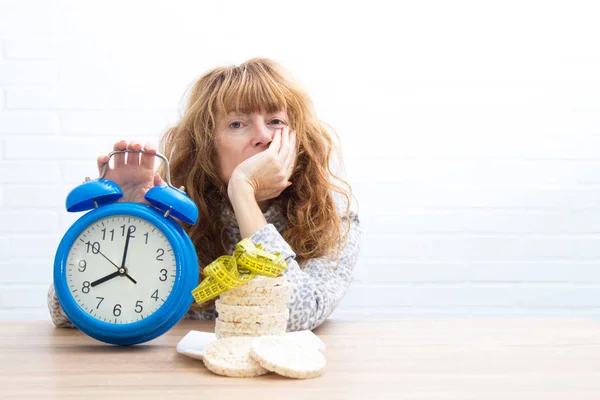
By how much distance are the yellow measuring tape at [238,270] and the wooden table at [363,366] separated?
0.12m

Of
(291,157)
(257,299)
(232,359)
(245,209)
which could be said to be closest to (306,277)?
(245,209)

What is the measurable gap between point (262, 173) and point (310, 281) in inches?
11.4

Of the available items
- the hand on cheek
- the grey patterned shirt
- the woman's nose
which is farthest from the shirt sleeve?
the woman's nose

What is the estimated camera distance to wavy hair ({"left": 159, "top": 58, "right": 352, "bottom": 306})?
1806 millimetres

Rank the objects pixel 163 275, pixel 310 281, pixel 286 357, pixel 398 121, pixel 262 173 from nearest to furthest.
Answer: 1. pixel 286 357
2. pixel 163 275
3. pixel 310 281
4. pixel 262 173
5. pixel 398 121

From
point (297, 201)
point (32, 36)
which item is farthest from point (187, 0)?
point (297, 201)

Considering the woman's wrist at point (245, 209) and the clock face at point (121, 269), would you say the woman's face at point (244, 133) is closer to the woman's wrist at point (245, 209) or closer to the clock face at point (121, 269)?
the woman's wrist at point (245, 209)

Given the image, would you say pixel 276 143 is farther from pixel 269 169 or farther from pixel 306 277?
pixel 306 277

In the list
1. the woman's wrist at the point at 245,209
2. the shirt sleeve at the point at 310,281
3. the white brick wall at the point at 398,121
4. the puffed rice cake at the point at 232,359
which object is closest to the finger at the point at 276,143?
the woman's wrist at the point at 245,209

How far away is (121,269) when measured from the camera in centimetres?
125

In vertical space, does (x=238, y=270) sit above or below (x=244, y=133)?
below

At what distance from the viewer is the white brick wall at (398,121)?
274 centimetres

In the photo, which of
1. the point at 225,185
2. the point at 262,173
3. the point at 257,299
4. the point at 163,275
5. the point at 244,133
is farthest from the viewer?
the point at 225,185

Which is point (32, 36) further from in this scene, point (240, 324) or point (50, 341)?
point (240, 324)
